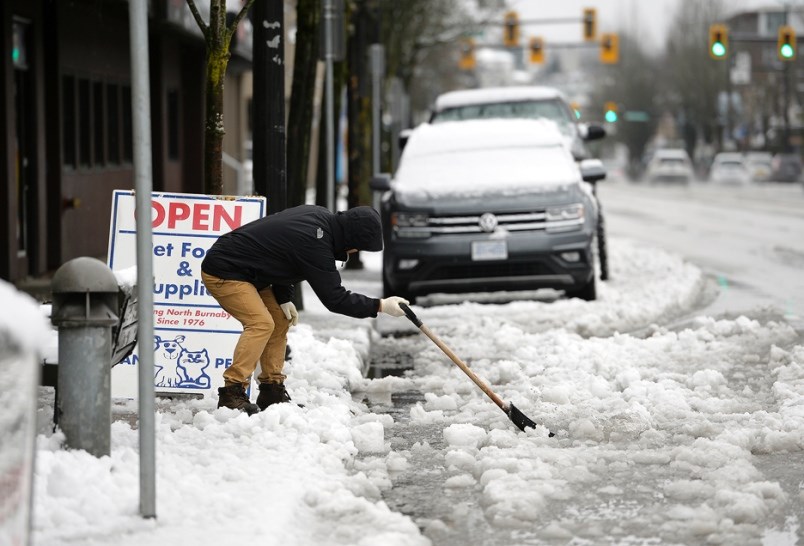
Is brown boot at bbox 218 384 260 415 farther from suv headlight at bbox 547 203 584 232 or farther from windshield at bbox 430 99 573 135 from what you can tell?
windshield at bbox 430 99 573 135

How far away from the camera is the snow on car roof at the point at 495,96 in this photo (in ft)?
61.5

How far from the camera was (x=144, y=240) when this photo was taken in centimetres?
560

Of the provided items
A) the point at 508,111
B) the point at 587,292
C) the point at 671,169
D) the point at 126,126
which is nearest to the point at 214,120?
the point at 587,292

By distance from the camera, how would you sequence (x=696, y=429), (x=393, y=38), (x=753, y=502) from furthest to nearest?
(x=393, y=38)
(x=696, y=429)
(x=753, y=502)

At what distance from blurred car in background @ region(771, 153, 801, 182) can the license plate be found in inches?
2144

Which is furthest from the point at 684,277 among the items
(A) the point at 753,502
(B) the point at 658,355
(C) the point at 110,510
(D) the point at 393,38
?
(D) the point at 393,38

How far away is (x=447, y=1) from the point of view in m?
47.3

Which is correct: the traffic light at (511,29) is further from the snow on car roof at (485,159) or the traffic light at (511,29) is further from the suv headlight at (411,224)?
the suv headlight at (411,224)

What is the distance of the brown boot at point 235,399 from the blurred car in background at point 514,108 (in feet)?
35.2

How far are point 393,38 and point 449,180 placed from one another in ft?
74.9

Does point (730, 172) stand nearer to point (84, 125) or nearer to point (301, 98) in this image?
point (84, 125)

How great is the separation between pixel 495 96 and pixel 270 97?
8297mm

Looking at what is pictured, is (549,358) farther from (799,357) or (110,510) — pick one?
(110,510)

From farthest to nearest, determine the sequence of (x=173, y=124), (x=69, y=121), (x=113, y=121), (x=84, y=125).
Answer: (x=173, y=124) < (x=113, y=121) < (x=84, y=125) < (x=69, y=121)
